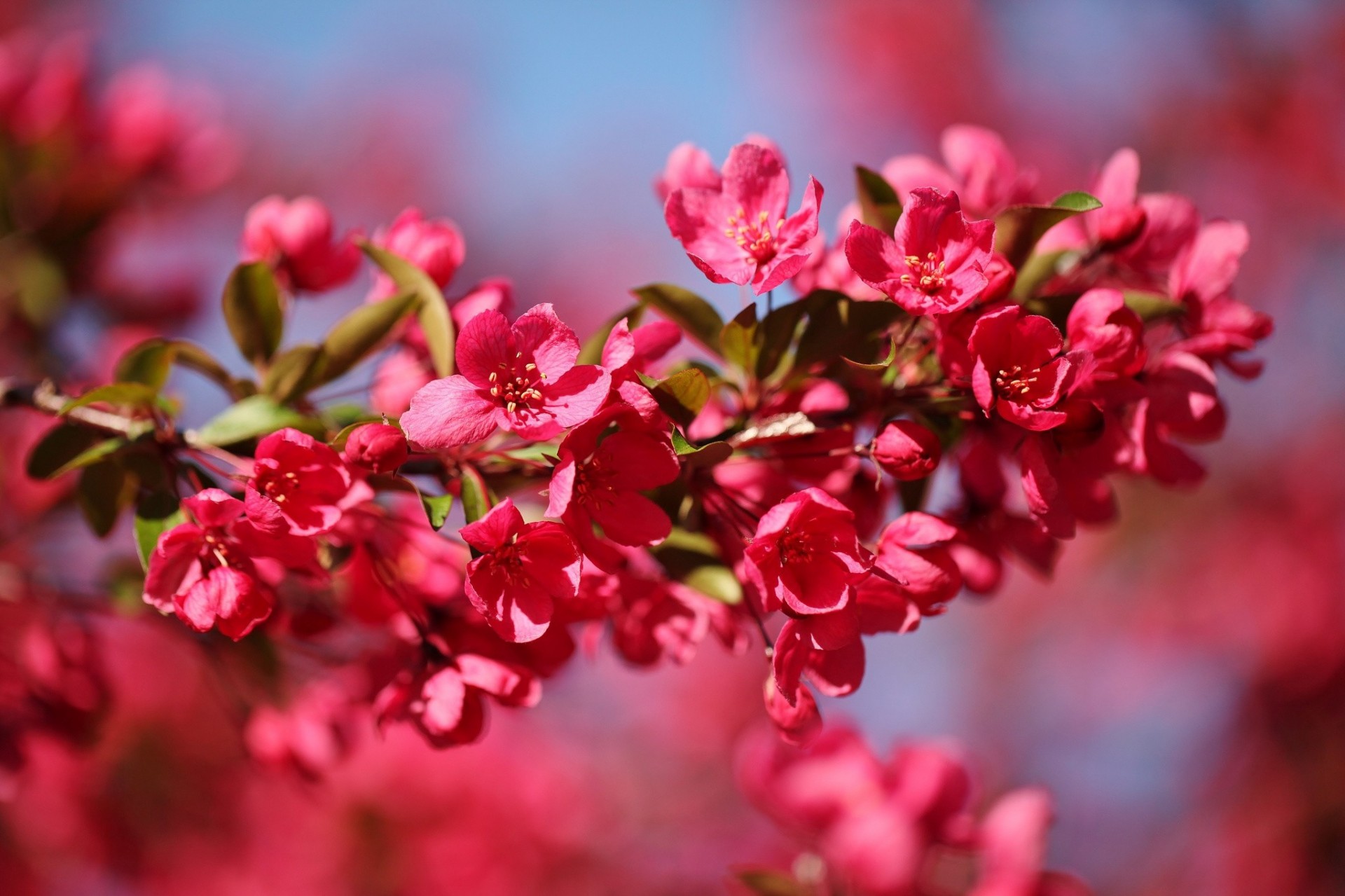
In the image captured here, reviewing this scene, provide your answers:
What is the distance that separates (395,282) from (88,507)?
1.59 feet

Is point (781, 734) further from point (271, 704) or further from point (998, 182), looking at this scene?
point (271, 704)

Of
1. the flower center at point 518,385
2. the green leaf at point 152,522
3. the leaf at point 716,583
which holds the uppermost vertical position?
the flower center at point 518,385

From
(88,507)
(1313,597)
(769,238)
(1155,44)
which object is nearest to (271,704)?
(88,507)

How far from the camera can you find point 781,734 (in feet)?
3.96

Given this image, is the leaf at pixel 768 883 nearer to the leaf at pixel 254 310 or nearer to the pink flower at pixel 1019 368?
the pink flower at pixel 1019 368

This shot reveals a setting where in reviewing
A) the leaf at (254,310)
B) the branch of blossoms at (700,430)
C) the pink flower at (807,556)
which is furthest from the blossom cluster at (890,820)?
the leaf at (254,310)

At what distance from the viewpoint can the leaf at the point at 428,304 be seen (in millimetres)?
1264

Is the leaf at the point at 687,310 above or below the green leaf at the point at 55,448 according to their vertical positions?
above

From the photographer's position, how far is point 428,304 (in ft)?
4.22

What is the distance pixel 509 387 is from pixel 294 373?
1.35 ft

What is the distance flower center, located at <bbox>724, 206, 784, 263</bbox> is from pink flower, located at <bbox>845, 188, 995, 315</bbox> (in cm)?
11

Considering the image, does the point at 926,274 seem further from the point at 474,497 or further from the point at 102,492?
the point at 102,492

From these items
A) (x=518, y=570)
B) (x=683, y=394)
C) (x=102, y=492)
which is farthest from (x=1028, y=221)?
(x=102, y=492)

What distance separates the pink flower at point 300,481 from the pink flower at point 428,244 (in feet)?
1.10
